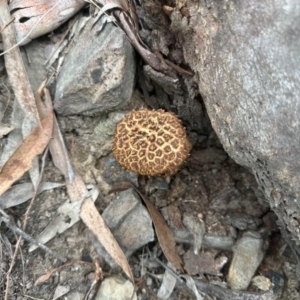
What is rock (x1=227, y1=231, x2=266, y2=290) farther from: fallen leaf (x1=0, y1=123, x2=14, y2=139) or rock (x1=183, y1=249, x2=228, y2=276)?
fallen leaf (x1=0, y1=123, x2=14, y2=139)

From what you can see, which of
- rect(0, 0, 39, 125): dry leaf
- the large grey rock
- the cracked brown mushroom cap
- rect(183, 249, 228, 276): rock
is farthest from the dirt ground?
the large grey rock

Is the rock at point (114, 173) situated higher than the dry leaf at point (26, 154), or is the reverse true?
the dry leaf at point (26, 154)

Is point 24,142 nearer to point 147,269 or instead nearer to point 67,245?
point 67,245

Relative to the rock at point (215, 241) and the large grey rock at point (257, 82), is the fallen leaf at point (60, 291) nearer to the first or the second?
the rock at point (215, 241)

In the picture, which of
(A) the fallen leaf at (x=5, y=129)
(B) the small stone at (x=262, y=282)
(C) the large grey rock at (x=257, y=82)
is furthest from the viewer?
(A) the fallen leaf at (x=5, y=129)

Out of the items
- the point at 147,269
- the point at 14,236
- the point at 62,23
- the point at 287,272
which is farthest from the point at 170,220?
the point at 62,23

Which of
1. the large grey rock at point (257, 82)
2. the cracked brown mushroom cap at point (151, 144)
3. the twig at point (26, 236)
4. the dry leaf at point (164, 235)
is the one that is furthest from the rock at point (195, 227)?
the twig at point (26, 236)
